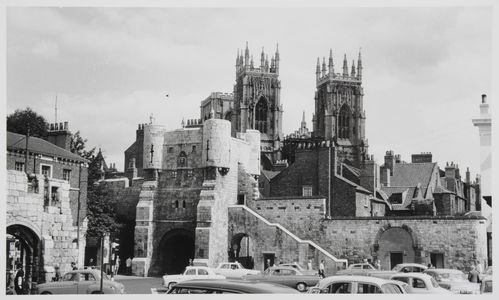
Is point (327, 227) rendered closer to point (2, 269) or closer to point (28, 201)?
point (28, 201)

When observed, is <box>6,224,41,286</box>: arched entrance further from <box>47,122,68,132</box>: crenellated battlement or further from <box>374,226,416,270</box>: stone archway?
<box>374,226,416,270</box>: stone archway

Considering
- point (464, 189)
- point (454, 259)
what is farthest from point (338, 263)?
point (464, 189)

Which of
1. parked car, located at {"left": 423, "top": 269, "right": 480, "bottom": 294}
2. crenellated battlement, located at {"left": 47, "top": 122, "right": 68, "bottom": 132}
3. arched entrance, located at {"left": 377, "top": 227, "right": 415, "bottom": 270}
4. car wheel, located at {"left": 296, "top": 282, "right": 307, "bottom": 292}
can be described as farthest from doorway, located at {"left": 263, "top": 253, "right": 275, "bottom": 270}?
car wheel, located at {"left": 296, "top": 282, "right": 307, "bottom": 292}

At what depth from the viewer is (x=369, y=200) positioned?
120ft

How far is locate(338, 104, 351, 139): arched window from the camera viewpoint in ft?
238

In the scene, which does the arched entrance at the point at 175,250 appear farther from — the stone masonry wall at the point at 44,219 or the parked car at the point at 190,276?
the stone masonry wall at the point at 44,219

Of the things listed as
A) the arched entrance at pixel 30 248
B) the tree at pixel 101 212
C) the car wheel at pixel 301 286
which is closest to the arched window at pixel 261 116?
the tree at pixel 101 212

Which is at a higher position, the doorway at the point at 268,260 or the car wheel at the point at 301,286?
the doorway at the point at 268,260

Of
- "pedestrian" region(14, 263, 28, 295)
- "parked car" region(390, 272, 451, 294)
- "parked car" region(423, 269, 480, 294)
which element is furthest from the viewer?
"parked car" region(423, 269, 480, 294)

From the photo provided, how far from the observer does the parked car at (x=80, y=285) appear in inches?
674

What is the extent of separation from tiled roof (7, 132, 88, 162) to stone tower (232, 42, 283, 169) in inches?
1784

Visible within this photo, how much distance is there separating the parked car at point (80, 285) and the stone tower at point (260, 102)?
55922 millimetres

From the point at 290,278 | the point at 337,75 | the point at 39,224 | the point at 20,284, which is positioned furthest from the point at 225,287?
the point at 337,75

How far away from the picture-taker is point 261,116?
254 feet
